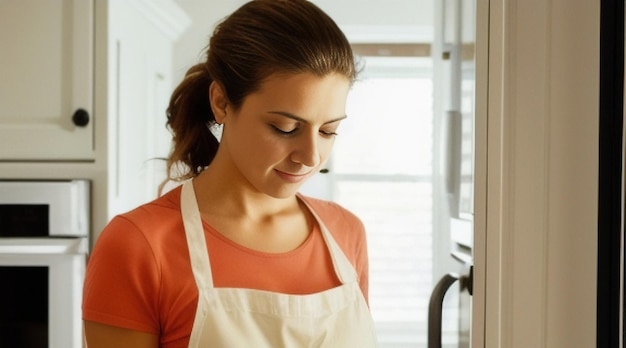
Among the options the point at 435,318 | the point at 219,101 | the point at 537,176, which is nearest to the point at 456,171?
the point at 435,318

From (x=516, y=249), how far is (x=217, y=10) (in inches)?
69.0

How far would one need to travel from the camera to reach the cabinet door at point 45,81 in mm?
1695

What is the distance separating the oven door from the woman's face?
854 millimetres

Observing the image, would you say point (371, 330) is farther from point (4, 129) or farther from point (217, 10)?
point (217, 10)

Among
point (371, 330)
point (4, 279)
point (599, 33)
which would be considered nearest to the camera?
point (599, 33)

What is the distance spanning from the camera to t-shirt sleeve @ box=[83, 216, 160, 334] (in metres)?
0.90

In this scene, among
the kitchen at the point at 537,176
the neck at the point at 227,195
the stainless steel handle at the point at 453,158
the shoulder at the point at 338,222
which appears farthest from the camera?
the stainless steel handle at the point at 453,158

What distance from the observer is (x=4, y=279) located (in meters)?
1.66

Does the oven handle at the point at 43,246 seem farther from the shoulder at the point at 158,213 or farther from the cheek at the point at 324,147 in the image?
the cheek at the point at 324,147

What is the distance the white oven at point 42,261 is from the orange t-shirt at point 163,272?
2.35ft

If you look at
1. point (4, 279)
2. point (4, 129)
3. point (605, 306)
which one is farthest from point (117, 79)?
point (605, 306)

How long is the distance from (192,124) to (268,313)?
297 mm

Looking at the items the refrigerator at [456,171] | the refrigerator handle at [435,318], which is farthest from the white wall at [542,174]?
the refrigerator handle at [435,318]

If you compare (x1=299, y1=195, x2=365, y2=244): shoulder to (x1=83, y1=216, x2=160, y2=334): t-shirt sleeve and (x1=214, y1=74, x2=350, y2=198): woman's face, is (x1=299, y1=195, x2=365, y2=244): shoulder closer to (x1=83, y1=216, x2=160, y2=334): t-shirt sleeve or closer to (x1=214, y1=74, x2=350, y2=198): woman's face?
(x1=214, y1=74, x2=350, y2=198): woman's face
